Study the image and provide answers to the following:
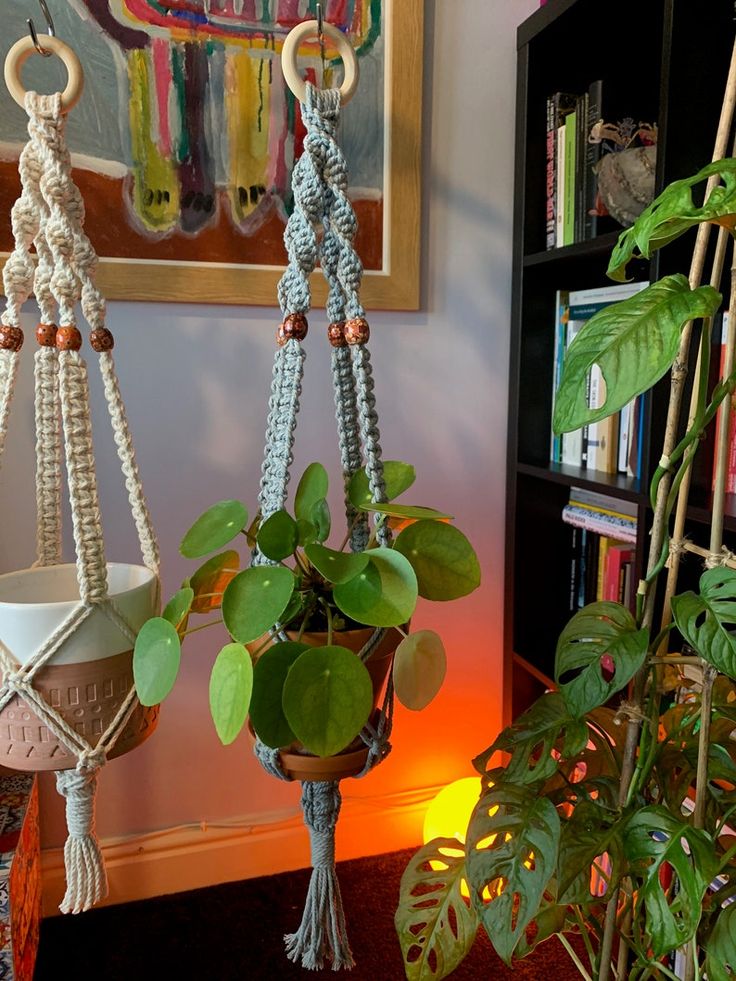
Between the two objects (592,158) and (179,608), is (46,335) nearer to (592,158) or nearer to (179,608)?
(179,608)

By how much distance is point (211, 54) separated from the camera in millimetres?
1277

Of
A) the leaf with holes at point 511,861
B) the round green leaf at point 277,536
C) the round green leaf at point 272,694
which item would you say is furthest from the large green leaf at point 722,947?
the round green leaf at point 277,536

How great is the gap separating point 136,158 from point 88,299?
0.50m

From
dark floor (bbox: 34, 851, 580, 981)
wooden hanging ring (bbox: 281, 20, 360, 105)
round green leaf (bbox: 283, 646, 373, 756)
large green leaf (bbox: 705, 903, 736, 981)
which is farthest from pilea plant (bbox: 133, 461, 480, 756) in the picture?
dark floor (bbox: 34, 851, 580, 981)

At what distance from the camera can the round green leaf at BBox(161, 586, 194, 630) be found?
80 centimetres

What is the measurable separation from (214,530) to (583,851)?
51 cm

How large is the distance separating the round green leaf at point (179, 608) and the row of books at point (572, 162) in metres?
0.97

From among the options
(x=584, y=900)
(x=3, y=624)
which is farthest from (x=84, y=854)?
(x=584, y=900)

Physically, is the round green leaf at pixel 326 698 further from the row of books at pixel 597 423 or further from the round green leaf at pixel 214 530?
the row of books at pixel 597 423

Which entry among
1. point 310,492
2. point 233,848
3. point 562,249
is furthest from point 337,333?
point 233,848

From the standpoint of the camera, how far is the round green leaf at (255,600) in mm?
727

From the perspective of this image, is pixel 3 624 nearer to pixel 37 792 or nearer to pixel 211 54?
pixel 37 792

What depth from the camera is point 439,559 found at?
2.65 ft

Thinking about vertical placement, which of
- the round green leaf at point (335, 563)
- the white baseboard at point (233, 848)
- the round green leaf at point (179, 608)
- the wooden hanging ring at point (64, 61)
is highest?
the wooden hanging ring at point (64, 61)
